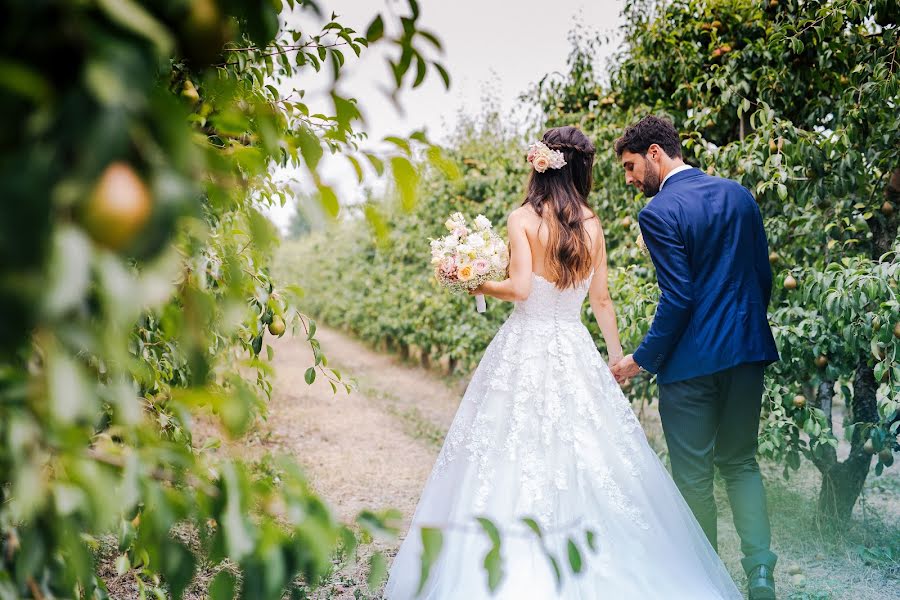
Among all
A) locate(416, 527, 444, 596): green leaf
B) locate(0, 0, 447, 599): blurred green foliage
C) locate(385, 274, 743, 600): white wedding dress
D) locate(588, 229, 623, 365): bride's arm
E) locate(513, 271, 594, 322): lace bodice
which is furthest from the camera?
locate(588, 229, 623, 365): bride's arm

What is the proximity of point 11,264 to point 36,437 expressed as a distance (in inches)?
6.4

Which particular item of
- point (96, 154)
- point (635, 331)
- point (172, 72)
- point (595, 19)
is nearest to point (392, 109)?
point (96, 154)

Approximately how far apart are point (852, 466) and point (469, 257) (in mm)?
2102

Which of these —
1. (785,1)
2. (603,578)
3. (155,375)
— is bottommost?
(603,578)

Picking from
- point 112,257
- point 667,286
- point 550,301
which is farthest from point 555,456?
point 112,257

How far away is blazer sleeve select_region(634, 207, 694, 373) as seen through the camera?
2406 millimetres

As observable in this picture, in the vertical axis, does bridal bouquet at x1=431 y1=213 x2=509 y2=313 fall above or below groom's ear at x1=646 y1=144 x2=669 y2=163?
below

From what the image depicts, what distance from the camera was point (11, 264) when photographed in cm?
40

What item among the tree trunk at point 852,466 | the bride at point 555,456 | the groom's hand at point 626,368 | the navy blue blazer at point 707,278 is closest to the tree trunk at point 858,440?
the tree trunk at point 852,466

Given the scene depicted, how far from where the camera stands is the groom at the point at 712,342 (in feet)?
7.88

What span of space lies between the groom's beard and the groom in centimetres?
10

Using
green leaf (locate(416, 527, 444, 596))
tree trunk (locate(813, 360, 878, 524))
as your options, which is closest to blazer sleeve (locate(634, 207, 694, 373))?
tree trunk (locate(813, 360, 878, 524))

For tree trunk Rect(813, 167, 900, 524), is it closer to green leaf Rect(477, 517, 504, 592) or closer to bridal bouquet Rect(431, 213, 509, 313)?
→ bridal bouquet Rect(431, 213, 509, 313)

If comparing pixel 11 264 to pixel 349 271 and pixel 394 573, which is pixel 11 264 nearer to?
pixel 394 573
